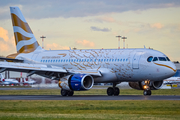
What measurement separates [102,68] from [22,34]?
549 inches

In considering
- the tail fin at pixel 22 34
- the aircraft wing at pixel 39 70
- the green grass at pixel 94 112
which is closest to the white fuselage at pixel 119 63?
the aircraft wing at pixel 39 70

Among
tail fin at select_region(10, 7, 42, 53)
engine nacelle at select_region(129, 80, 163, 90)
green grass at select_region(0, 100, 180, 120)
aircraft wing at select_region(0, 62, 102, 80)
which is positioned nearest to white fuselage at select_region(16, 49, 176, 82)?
aircraft wing at select_region(0, 62, 102, 80)

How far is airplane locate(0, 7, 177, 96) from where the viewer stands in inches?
1484

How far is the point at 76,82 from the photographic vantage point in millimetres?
37062

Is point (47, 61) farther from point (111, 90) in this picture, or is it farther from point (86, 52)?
point (111, 90)

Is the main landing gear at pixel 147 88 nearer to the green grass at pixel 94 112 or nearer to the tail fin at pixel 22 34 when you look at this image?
the green grass at pixel 94 112

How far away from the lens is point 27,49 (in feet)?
160

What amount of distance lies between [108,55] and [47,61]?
8651 millimetres

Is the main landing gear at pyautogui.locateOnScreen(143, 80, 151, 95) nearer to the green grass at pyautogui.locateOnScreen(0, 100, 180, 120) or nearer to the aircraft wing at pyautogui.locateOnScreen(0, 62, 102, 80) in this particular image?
the aircraft wing at pyautogui.locateOnScreen(0, 62, 102, 80)

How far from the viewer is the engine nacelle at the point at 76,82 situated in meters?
36.9

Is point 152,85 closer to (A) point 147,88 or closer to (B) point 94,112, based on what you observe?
(A) point 147,88

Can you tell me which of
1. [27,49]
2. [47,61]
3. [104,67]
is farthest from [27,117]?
[27,49]

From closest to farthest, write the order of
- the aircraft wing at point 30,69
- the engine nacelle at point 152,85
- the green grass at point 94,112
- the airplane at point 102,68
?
1. the green grass at point 94,112
2. the airplane at point 102,68
3. the aircraft wing at point 30,69
4. the engine nacelle at point 152,85

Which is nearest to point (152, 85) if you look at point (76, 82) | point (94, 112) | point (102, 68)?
point (102, 68)
